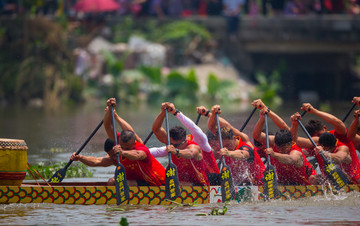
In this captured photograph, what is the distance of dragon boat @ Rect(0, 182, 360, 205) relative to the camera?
11.1 m

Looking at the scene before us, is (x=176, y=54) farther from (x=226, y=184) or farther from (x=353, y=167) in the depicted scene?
(x=226, y=184)

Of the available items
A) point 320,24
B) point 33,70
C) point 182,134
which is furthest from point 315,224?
point 33,70

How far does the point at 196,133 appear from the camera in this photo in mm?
11602

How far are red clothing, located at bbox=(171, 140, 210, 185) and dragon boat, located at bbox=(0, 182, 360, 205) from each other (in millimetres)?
162

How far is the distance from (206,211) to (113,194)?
1.39 metres

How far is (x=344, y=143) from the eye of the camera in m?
12.5

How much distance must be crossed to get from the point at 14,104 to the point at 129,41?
533 centimetres

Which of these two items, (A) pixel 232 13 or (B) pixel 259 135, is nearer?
(B) pixel 259 135

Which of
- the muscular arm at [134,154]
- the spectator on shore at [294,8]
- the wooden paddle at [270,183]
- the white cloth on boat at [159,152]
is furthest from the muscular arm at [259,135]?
the spectator on shore at [294,8]

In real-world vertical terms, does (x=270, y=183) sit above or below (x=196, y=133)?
below

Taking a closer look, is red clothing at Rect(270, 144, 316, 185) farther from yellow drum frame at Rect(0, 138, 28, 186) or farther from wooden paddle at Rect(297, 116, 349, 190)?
yellow drum frame at Rect(0, 138, 28, 186)

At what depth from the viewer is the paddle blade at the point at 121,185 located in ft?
36.3

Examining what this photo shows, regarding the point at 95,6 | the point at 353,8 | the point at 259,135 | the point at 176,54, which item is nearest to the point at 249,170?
the point at 259,135

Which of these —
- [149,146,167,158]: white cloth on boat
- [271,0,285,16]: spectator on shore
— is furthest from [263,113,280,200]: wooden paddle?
[271,0,285,16]: spectator on shore
